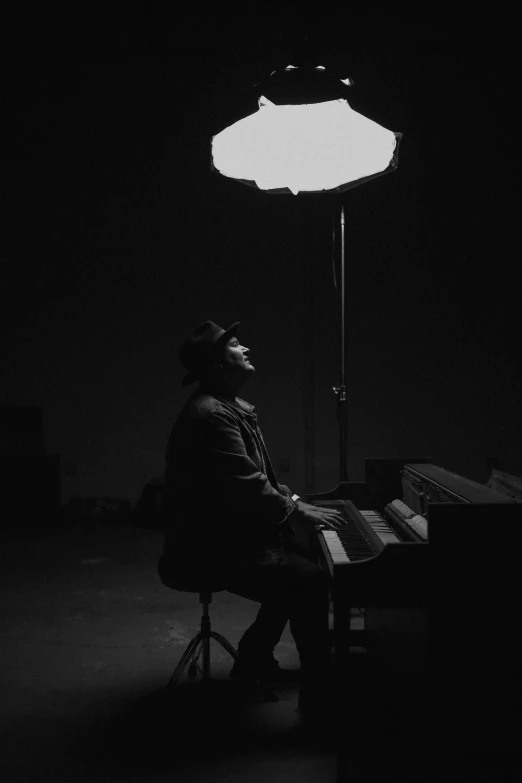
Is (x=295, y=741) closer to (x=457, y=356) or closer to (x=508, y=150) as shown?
(x=457, y=356)

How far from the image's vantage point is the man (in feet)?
8.71

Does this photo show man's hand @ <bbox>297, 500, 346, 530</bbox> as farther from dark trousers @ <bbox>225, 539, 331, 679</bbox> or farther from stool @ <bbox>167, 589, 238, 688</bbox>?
stool @ <bbox>167, 589, 238, 688</bbox>

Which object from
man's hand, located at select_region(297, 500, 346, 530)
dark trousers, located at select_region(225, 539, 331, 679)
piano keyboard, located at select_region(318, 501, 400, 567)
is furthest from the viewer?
man's hand, located at select_region(297, 500, 346, 530)

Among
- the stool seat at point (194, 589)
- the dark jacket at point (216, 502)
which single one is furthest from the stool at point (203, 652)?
the dark jacket at point (216, 502)

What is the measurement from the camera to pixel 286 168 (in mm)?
3086

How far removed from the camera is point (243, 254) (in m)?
6.88

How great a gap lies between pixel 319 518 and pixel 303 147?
152 cm

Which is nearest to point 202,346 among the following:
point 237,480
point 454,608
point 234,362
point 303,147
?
point 234,362

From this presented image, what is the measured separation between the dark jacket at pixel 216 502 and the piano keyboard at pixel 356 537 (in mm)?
196

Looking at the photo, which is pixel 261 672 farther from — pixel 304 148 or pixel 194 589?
pixel 304 148

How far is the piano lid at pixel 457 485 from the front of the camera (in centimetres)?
218

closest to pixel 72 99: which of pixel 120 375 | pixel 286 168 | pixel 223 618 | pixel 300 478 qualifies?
pixel 120 375

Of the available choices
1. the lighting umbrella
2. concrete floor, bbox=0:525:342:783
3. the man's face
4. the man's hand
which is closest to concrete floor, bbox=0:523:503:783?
concrete floor, bbox=0:525:342:783

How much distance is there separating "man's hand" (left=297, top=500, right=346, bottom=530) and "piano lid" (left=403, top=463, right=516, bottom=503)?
0.36 m
